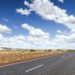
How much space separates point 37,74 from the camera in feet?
32.3

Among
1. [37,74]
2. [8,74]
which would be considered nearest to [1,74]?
Result: [8,74]

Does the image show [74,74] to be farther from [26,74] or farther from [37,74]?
[26,74]

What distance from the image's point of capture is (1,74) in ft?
31.9

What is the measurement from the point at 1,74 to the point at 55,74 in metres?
3.22

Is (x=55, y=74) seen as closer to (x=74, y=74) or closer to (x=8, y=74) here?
(x=74, y=74)

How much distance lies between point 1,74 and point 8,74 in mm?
422

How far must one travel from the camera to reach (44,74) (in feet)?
32.6

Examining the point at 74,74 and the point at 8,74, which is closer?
the point at 8,74

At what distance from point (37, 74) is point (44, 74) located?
42cm

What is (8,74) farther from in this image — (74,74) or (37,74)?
(74,74)

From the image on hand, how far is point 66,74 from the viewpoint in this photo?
1029 centimetres

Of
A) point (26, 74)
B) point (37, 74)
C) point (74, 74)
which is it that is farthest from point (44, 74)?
point (74, 74)

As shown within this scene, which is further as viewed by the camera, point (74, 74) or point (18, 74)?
point (74, 74)

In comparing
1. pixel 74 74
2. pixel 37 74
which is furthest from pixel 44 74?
pixel 74 74
